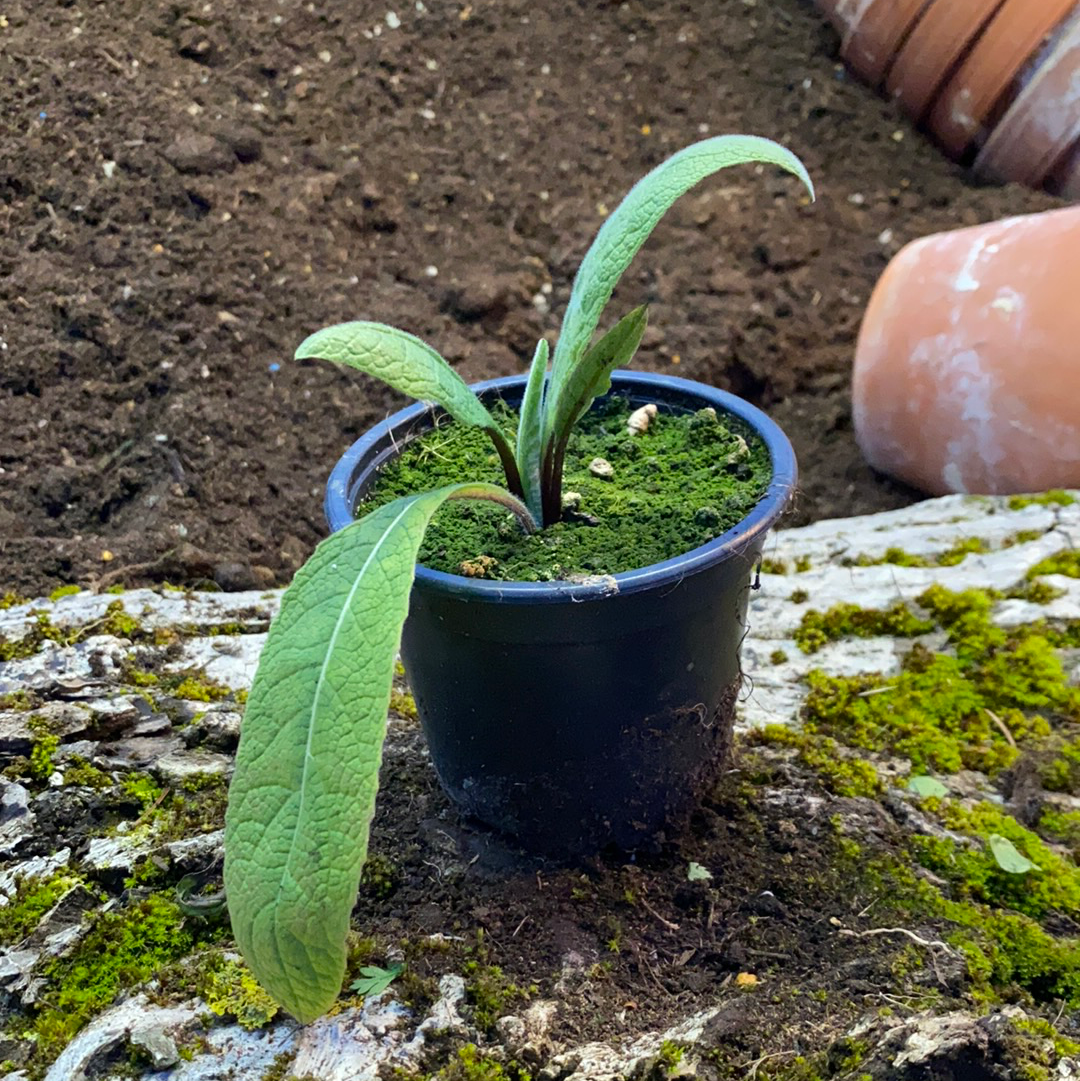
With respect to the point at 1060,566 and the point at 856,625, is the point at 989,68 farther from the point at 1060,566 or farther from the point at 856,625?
the point at 856,625

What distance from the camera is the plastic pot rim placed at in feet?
3.29

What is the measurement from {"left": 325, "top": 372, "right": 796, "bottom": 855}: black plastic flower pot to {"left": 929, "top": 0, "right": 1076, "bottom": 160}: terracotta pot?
2316 mm

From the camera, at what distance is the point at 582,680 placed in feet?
3.61

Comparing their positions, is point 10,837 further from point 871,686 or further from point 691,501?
point 871,686

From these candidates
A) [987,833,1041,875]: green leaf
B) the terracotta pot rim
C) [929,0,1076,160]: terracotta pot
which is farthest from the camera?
the terracotta pot rim

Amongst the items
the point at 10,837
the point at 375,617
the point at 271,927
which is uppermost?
the point at 375,617

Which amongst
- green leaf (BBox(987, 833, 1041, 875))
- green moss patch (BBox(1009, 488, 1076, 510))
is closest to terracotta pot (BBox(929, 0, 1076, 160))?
green moss patch (BBox(1009, 488, 1076, 510))

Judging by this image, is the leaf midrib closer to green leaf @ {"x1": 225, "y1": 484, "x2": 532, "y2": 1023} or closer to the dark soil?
green leaf @ {"x1": 225, "y1": 484, "x2": 532, "y2": 1023}

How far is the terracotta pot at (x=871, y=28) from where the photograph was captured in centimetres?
311

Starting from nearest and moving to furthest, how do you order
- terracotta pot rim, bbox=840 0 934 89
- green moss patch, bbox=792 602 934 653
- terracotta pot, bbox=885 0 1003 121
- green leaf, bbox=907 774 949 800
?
green leaf, bbox=907 774 949 800
green moss patch, bbox=792 602 934 653
terracotta pot, bbox=885 0 1003 121
terracotta pot rim, bbox=840 0 934 89

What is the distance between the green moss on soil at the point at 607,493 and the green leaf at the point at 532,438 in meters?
0.04

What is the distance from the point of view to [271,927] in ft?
2.71

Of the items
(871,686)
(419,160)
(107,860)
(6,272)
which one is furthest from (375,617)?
(419,160)

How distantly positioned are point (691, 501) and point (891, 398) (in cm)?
Answer: 134
